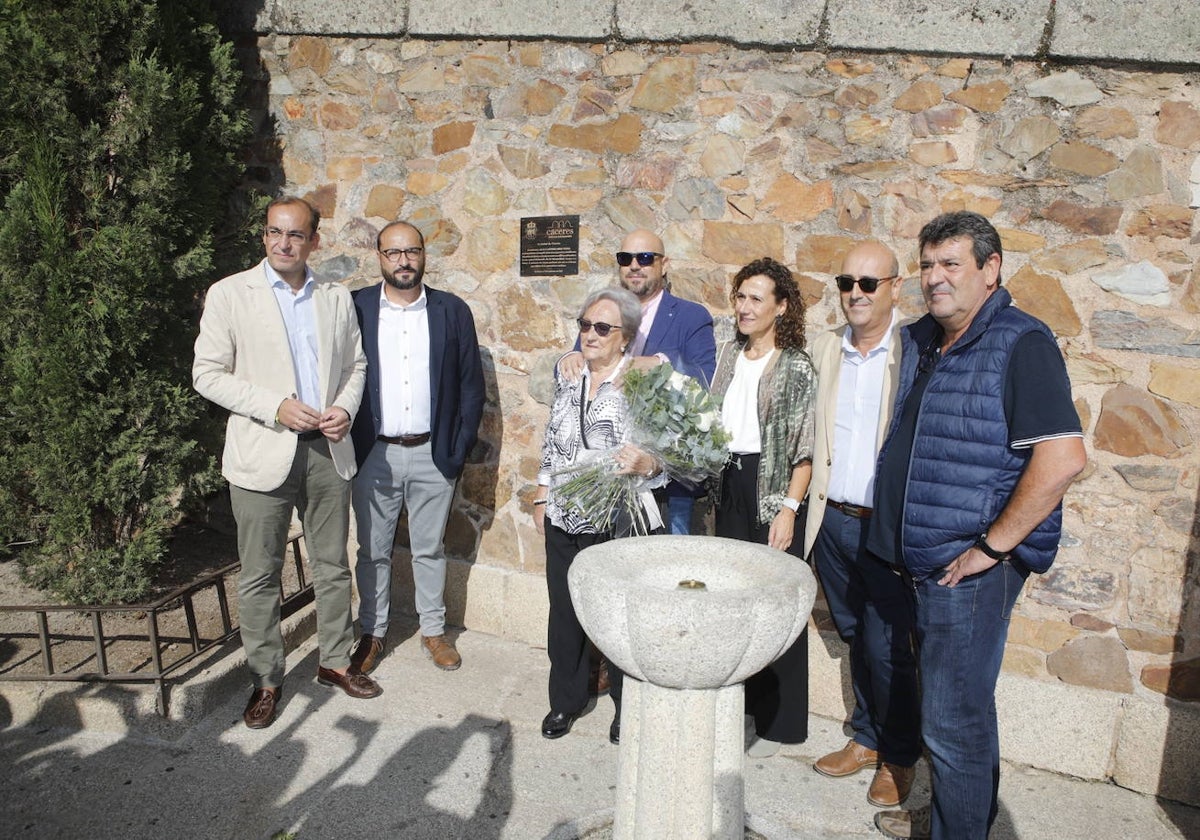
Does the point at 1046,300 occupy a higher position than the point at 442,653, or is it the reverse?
the point at 1046,300

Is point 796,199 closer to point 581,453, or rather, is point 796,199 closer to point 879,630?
point 581,453

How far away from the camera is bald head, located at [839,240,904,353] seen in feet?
10.5

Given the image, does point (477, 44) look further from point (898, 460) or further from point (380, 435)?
point (898, 460)

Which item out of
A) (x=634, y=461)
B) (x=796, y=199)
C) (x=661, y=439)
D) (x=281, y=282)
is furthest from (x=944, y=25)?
(x=281, y=282)

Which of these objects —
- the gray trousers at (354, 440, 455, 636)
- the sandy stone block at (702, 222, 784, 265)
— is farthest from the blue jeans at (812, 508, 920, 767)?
the gray trousers at (354, 440, 455, 636)

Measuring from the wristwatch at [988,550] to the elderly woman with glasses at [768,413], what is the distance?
34.7 inches

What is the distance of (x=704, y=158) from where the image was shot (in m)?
4.11

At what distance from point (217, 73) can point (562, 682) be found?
3.88 metres

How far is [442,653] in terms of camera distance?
445cm

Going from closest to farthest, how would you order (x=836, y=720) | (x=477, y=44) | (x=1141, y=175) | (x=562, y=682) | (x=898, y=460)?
(x=898, y=460) < (x=1141, y=175) < (x=562, y=682) < (x=836, y=720) < (x=477, y=44)

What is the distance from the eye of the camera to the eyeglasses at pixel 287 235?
3625 mm

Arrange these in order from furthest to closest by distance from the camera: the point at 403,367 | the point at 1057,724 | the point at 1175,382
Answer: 1. the point at 403,367
2. the point at 1057,724
3. the point at 1175,382

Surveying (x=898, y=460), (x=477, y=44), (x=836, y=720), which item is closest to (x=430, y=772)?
(x=836, y=720)

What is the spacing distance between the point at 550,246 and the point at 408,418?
122cm
